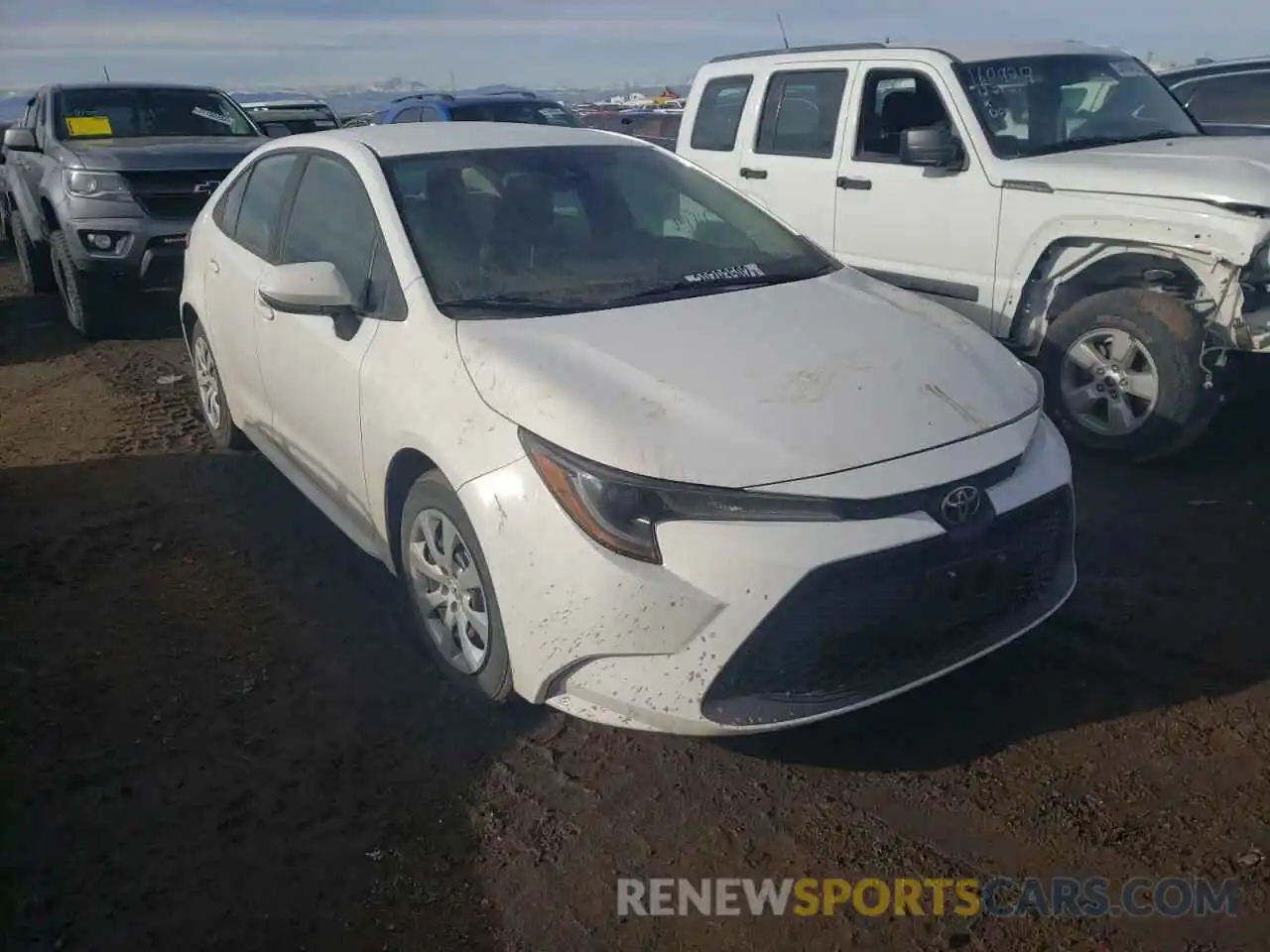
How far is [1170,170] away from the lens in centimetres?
504

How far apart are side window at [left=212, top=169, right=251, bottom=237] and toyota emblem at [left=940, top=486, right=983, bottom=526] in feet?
11.6

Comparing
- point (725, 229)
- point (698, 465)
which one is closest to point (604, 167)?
point (725, 229)

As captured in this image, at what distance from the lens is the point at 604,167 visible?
4289mm

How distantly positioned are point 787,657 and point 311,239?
2535mm

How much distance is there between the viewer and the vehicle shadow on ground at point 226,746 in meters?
2.67

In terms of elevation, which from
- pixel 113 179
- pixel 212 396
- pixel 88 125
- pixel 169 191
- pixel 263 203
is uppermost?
pixel 263 203

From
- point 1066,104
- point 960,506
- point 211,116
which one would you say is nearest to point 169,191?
point 211,116

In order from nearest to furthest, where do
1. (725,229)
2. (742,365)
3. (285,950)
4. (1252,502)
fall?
(285,950) < (742,365) < (725,229) < (1252,502)

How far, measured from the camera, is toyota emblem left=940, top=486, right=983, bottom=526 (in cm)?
288

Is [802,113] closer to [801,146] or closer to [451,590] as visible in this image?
[801,146]

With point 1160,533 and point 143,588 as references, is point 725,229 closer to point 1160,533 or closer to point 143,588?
point 1160,533

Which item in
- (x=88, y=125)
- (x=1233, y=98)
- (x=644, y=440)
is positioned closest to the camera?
(x=644, y=440)

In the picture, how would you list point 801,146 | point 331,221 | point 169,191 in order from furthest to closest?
point 169,191 → point 801,146 → point 331,221

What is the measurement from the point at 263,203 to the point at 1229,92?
23.7 ft
